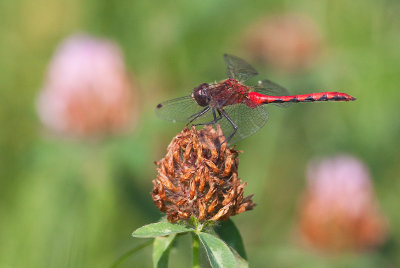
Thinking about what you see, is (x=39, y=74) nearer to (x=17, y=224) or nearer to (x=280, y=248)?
(x=17, y=224)

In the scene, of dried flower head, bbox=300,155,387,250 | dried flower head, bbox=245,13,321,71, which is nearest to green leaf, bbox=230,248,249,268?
dried flower head, bbox=300,155,387,250

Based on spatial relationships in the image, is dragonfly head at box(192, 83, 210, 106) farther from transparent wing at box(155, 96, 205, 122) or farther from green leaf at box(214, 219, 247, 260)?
green leaf at box(214, 219, 247, 260)

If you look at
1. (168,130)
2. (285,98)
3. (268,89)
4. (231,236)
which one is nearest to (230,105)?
(268,89)

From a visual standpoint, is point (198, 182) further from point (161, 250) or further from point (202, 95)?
point (202, 95)

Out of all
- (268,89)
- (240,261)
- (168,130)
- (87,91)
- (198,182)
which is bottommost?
(240,261)

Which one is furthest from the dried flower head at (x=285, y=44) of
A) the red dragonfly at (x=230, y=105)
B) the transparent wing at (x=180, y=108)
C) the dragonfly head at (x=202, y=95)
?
the dragonfly head at (x=202, y=95)

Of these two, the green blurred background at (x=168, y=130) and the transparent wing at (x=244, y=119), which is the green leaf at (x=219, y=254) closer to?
the transparent wing at (x=244, y=119)

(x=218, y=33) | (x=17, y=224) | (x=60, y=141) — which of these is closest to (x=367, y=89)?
(x=218, y=33)
